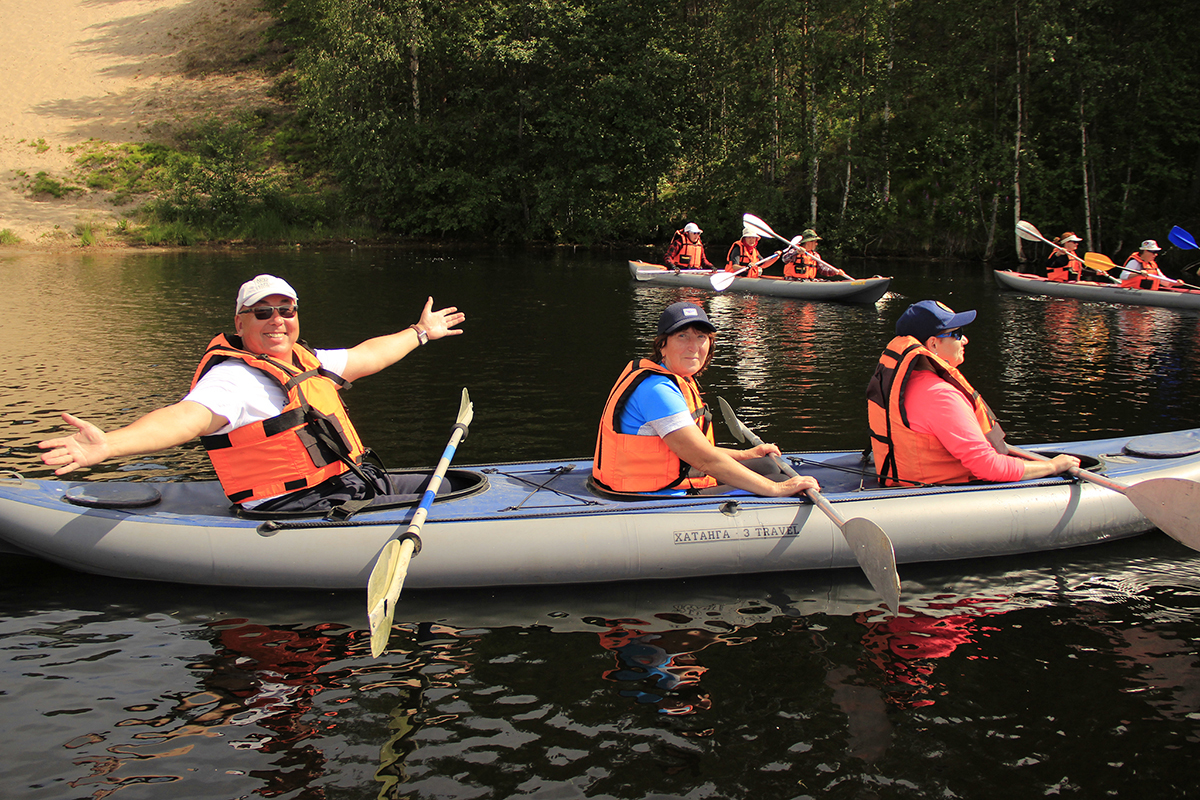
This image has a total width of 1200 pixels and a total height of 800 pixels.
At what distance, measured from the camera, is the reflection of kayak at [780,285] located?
14.2 m

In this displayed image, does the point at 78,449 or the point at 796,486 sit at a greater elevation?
the point at 78,449

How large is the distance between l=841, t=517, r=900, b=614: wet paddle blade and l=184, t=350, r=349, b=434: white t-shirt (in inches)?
102

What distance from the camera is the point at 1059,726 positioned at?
3.35 metres

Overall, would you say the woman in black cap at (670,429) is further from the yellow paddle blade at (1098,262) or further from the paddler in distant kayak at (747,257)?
the yellow paddle blade at (1098,262)

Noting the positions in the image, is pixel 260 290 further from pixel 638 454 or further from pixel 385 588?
pixel 638 454

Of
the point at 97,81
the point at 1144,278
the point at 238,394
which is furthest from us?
the point at 97,81

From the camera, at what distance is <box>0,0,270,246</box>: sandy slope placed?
26.8 m

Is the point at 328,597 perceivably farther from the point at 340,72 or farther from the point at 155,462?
the point at 340,72

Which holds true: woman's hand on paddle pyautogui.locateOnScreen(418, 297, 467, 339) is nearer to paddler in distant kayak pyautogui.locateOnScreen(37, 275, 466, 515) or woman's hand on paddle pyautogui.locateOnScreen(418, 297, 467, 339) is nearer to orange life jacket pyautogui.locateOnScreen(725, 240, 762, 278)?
paddler in distant kayak pyautogui.locateOnScreen(37, 275, 466, 515)

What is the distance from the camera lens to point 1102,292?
1434 cm

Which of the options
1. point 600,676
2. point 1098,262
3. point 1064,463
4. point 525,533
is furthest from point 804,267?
point 600,676

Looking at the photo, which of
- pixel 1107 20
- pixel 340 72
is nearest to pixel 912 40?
pixel 1107 20

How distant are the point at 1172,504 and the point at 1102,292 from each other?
37.5ft

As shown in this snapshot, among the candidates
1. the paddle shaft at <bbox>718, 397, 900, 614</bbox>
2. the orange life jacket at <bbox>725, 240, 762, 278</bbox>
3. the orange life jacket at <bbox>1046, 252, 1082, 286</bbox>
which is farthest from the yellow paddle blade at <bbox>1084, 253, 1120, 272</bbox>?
the paddle shaft at <bbox>718, 397, 900, 614</bbox>
